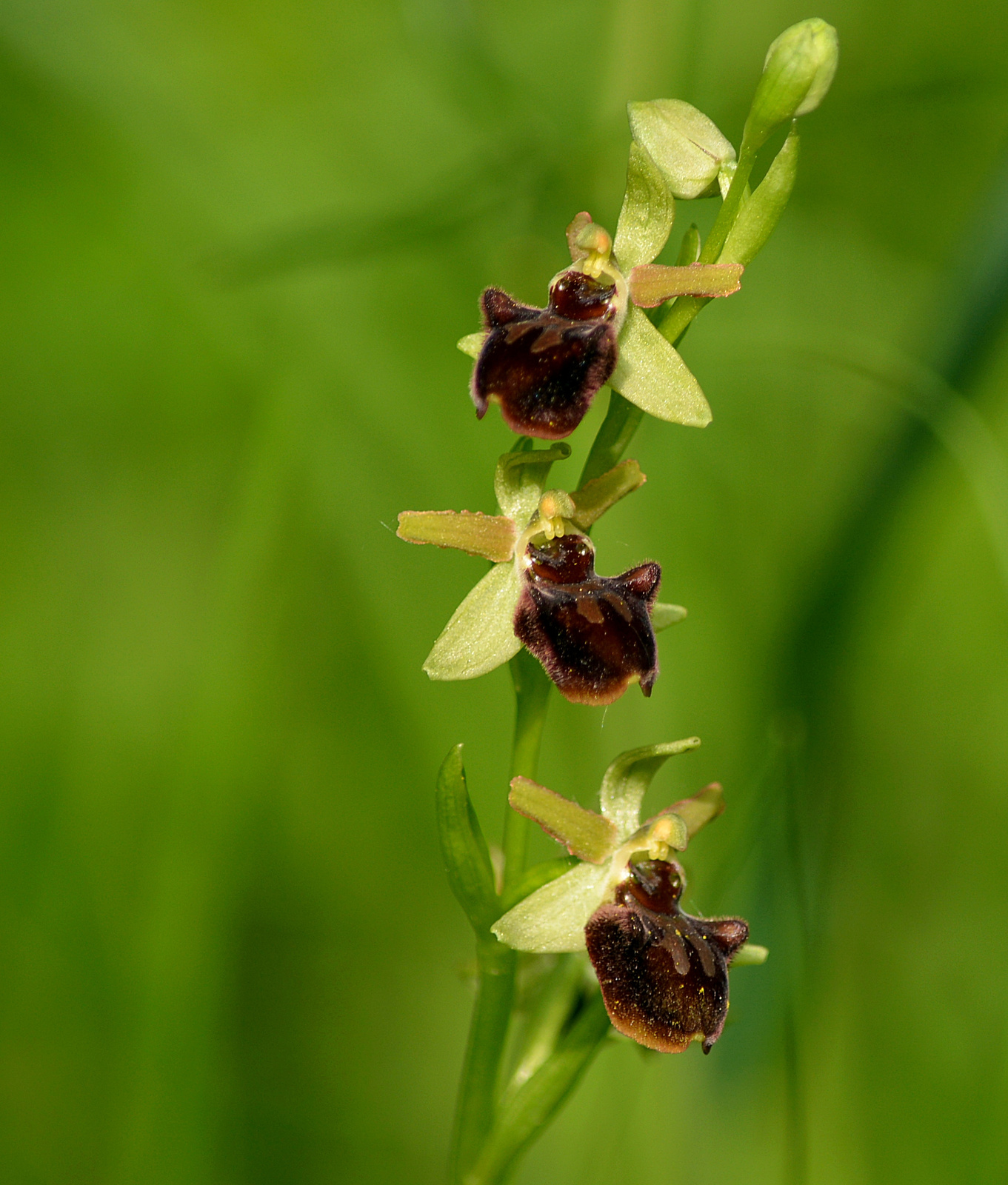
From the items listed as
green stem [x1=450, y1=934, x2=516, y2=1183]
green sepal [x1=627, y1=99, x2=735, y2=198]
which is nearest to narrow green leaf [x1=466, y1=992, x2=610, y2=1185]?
green stem [x1=450, y1=934, x2=516, y2=1183]

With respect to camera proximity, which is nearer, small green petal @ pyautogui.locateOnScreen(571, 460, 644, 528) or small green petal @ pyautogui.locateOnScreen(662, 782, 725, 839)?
small green petal @ pyautogui.locateOnScreen(571, 460, 644, 528)

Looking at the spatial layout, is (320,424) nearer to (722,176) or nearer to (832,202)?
(722,176)

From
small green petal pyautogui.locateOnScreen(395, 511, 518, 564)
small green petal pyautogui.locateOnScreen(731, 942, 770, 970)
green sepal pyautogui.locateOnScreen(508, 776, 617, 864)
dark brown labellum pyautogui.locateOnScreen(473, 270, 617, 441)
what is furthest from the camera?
small green petal pyautogui.locateOnScreen(731, 942, 770, 970)

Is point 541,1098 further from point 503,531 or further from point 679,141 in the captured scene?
point 679,141

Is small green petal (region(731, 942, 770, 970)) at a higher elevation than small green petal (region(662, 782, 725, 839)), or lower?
lower

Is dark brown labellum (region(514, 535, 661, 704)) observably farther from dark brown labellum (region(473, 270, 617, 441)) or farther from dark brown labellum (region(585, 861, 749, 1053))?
dark brown labellum (region(585, 861, 749, 1053))

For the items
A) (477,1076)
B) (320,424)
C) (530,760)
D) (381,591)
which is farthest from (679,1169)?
(320,424)

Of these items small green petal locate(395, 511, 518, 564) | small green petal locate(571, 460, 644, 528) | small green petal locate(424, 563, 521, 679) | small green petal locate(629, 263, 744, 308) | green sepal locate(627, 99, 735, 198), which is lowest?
small green petal locate(424, 563, 521, 679)

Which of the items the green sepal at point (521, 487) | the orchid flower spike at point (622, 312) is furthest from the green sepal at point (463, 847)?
the orchid flower spike at point (622, 312)

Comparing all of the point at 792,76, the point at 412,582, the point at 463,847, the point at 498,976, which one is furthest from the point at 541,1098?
the point at 412,582
